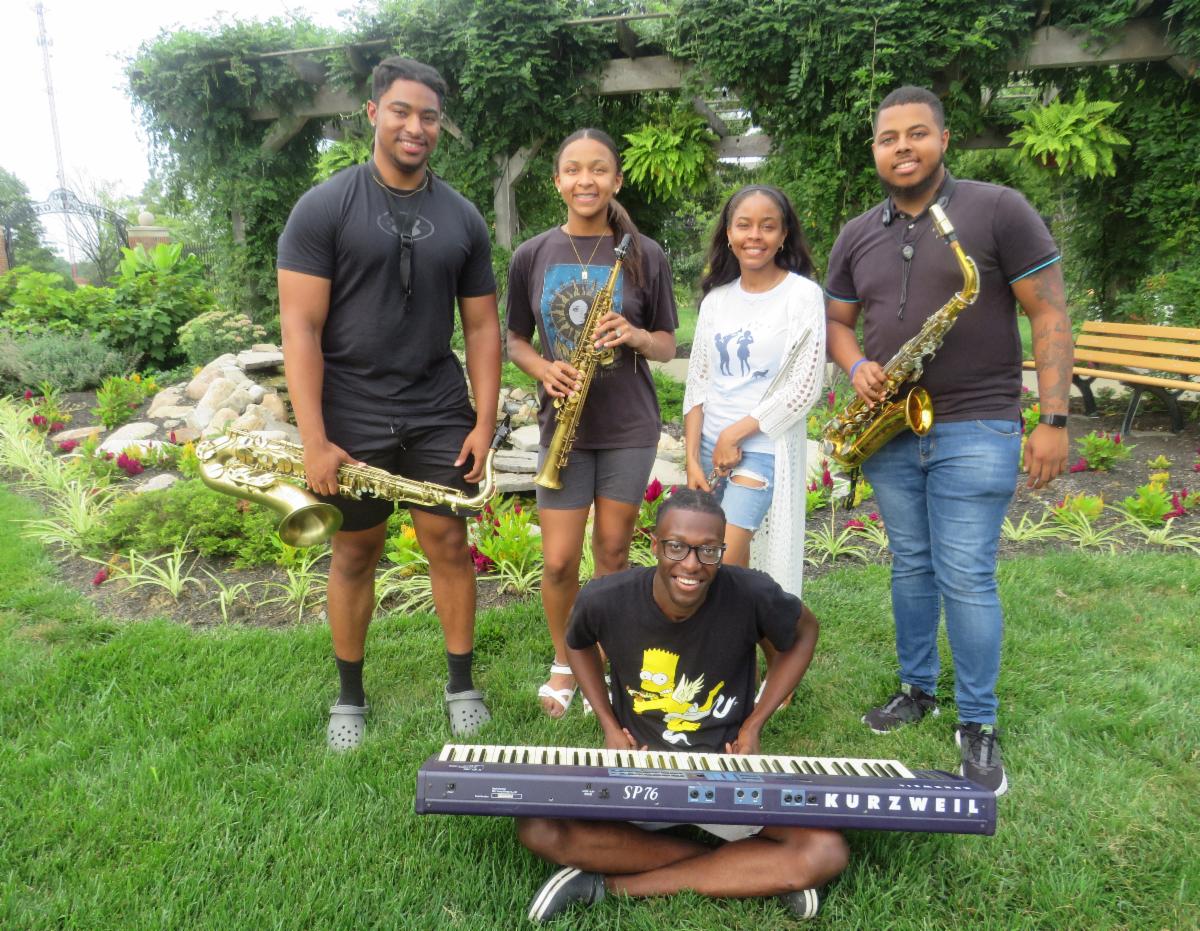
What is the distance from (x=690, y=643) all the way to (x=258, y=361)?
6983 mm

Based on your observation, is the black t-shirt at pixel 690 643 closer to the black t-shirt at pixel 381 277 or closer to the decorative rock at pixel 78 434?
the black t-shirt at pixel 381 277

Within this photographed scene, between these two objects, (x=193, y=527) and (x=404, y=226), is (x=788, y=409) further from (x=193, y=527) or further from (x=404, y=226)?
(x=193, y=527)

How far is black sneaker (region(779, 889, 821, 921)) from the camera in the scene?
2.17 m

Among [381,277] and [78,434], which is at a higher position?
[381,277]

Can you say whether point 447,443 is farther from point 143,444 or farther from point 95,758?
point 143,444

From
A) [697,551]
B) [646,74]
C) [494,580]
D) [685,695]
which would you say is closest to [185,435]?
[494,580]

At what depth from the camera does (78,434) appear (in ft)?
24.4

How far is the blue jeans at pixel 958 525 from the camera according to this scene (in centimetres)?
267

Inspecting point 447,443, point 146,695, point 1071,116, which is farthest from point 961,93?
point 146,695

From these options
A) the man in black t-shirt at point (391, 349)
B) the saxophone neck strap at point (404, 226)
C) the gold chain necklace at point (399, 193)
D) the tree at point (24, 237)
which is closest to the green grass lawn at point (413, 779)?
the man in black t-shirt at point (391, 349)

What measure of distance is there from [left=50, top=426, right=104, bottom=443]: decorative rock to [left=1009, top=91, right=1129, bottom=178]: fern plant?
30.8 feet

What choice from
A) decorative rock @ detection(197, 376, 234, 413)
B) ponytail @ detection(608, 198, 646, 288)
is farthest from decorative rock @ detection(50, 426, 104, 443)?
ponytail @ detection(608, 198, 646, 288)

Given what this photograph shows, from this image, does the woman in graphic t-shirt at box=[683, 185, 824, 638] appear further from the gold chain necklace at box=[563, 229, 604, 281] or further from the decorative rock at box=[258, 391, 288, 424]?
the decorative rock at box=[258, 391, 288, 424]

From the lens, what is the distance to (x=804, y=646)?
97.3 inches
